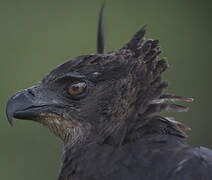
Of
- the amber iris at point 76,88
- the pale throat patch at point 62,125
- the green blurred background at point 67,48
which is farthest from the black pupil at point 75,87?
the green blurred background at point 67,48

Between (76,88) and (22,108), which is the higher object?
(76,88)

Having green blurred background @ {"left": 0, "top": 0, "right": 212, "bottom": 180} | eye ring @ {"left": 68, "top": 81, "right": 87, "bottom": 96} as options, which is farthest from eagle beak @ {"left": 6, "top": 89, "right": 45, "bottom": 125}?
green blurred background @ {"left": 0, "top": 0, "right": 212, "bottom": 180}

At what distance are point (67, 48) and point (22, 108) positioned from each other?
660 cm

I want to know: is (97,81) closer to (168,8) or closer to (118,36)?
(118,36)

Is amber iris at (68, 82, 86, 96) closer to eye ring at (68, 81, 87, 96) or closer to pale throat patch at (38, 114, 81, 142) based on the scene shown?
eye ring at (68, 81, 87, 96)

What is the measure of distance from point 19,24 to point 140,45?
25.0 ft

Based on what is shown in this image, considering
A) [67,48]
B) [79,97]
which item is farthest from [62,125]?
[67,48]

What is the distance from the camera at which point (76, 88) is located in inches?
187

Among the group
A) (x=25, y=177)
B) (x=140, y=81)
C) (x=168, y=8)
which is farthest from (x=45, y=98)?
(x=168, y=8)

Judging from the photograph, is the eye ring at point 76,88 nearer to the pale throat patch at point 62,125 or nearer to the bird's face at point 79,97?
the bird's face at point 79,97

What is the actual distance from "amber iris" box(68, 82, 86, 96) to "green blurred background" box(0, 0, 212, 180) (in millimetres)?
5315

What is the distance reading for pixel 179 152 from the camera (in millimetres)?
4191

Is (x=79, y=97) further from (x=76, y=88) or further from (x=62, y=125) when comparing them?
(x=62, y=125)

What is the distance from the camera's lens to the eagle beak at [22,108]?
15.4ft
